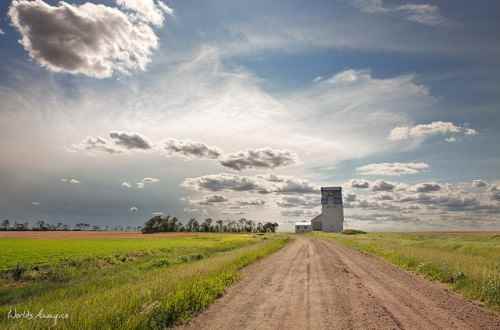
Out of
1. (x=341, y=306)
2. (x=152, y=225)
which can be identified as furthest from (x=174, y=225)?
(x=341, y=306)

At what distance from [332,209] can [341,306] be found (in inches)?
5311

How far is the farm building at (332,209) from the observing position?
454 feet

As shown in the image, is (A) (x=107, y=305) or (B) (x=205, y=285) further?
(B) (x=205, y=285)

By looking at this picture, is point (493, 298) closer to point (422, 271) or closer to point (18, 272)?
point (422, 271)

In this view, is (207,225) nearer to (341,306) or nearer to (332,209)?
(332,209)

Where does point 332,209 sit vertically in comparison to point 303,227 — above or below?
above

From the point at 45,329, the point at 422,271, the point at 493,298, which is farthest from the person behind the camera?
the point at 422,271

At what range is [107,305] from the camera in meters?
9.46

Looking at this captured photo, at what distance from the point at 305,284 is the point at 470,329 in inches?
285

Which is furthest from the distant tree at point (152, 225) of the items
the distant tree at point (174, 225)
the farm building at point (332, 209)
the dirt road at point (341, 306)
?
the dirt road at point (341, 306)

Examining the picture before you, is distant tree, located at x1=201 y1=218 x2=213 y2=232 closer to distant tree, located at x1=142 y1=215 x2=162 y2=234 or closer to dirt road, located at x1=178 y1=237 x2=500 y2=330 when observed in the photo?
distant tree, located at x1=142 y1=215 x2=162 y2=234

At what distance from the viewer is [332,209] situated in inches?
5522

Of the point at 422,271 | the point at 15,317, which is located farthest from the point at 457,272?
the point at 15,317

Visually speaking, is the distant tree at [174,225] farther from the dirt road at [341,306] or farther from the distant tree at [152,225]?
the dirt road at [341,306]
